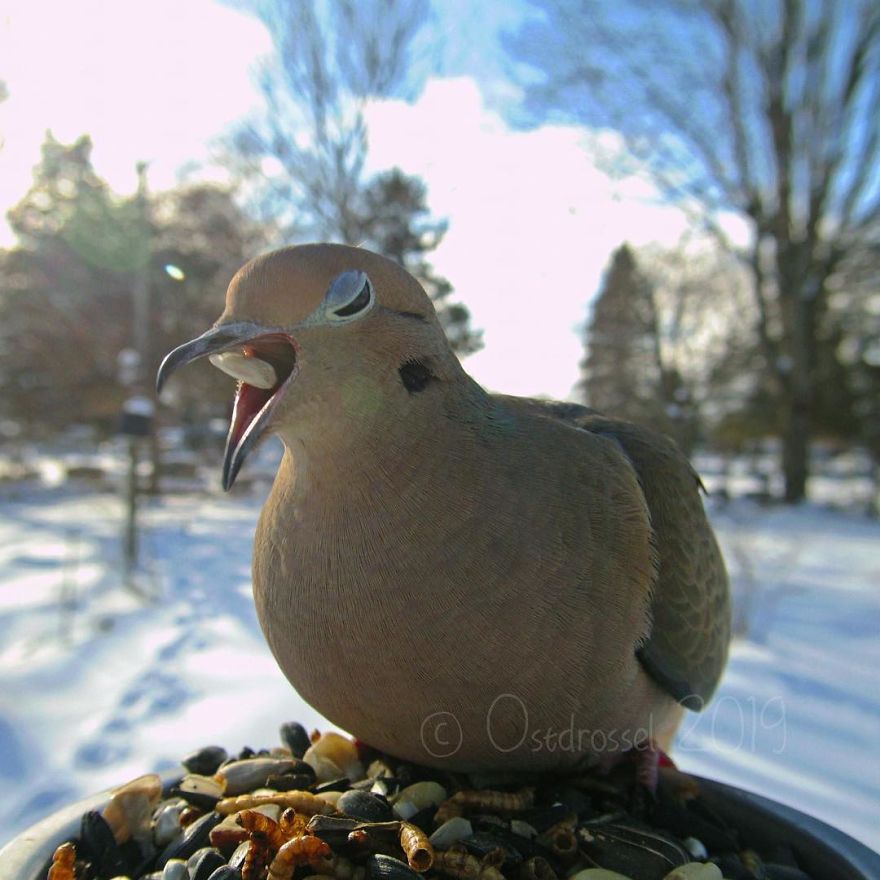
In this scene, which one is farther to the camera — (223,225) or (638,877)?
(223,225)

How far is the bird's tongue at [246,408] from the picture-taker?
109cm

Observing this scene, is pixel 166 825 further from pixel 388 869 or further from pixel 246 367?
pixel 246 367

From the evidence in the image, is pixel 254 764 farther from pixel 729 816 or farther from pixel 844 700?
pixel 844 700

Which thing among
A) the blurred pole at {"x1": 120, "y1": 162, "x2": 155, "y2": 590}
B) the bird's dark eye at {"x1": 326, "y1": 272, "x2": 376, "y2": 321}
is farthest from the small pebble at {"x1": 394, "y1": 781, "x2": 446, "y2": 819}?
the blurred pole at {"x1": 120, "y1": 162, "x2": 155, "y2": 590}

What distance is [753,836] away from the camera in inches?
51.6

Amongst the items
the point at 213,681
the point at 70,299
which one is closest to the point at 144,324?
the point at 70,299

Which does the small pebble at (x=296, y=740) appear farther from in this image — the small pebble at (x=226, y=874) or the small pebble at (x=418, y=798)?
the small pebble at (x=226, y=874)

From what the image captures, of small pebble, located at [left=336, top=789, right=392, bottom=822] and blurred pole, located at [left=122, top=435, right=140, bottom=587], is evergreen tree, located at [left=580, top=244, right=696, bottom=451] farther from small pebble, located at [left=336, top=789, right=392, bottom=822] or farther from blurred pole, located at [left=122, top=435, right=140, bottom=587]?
small pebble, located at [left=336, top=789, right=392, bottom=822]

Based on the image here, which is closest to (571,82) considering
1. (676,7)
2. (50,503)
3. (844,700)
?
(676,7)

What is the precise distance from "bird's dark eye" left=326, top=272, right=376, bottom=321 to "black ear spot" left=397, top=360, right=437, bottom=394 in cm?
12

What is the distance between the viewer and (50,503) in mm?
12031

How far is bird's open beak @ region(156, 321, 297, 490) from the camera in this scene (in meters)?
1.02

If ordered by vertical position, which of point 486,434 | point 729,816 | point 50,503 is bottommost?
point 50,503

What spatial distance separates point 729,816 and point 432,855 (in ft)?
2.07
